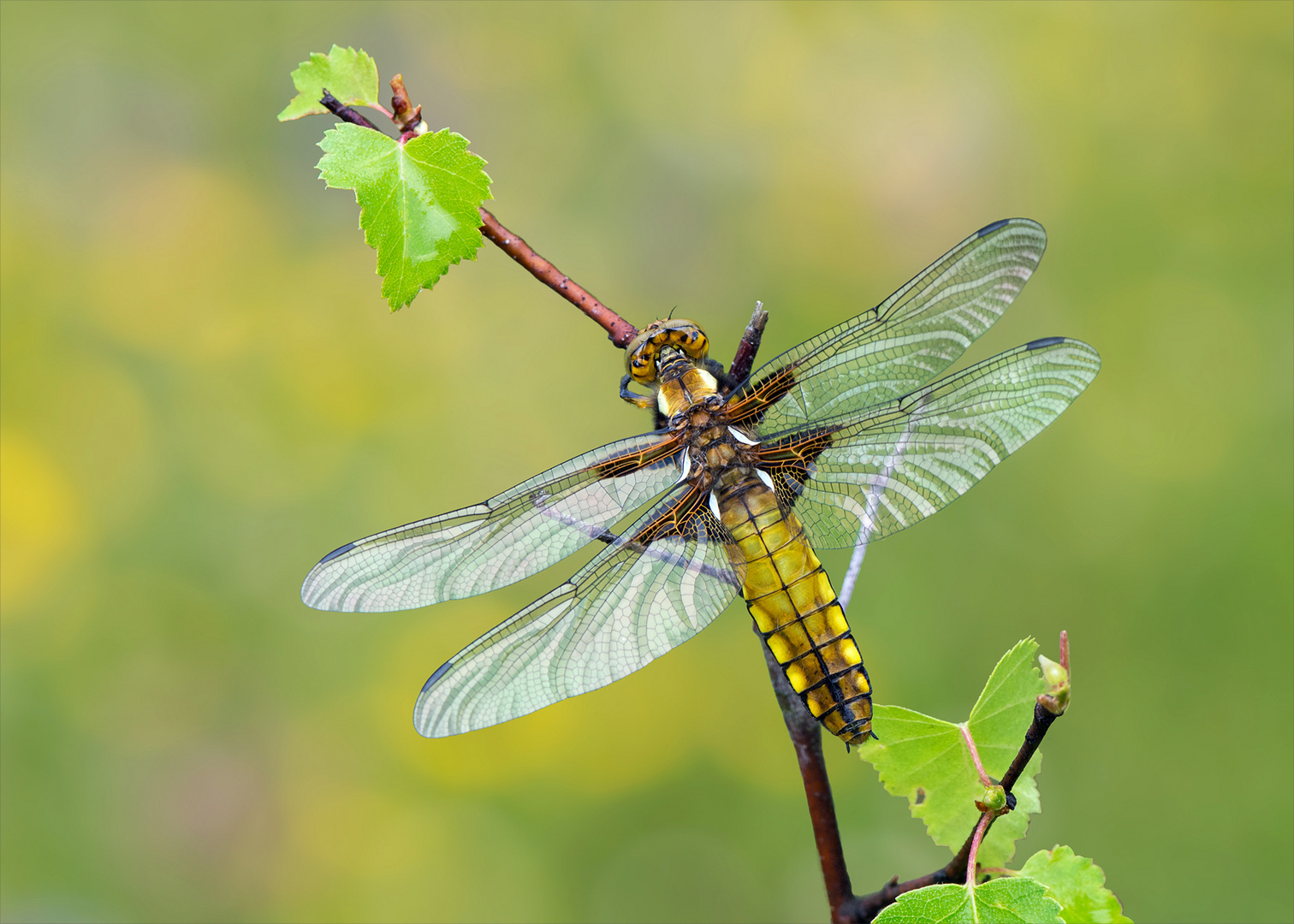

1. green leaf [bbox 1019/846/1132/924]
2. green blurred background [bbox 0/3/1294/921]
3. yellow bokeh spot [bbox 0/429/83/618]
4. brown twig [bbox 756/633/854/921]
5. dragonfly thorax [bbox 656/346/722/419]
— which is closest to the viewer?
green leaf [bbox 1019/846/1132/924]

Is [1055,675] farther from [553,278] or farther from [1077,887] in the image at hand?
[553,278]

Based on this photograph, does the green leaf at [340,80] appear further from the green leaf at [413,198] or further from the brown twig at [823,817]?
the brown twig at [823,817]

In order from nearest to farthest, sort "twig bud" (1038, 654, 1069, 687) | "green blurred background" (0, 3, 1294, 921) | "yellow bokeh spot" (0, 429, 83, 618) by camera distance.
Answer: "twig bud" (1038, 654, 1069, 687) < "green blurred background" (0, 3, 1294, 921) < "yellow bokeh spot" (0, 429, 83, 618)

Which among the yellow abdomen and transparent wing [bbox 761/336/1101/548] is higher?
transparent wing [bbox 761/336/1101/548]

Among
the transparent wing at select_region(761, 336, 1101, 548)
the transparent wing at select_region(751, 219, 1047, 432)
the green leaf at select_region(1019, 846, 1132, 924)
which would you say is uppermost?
the transparent wing at select_region(751, 219, 1047, 432)

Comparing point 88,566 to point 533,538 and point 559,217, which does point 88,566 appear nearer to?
point 559,217

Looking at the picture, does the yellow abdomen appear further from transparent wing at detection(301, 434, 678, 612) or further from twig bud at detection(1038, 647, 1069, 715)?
twig bud at detection(1038, 647, 1069, 715)

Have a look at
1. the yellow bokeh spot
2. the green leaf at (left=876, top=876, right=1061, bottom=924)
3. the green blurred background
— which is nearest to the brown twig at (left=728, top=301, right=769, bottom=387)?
the green leaf at (left=876, top=876, right=1061, bottom=924)

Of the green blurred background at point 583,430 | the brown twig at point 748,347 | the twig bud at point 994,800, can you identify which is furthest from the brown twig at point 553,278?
the green blurred background at point 583,430
